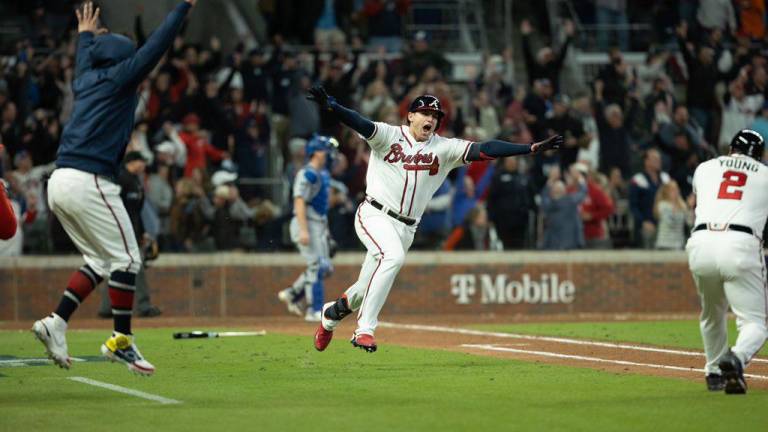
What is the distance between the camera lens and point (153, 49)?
10375 millimetres

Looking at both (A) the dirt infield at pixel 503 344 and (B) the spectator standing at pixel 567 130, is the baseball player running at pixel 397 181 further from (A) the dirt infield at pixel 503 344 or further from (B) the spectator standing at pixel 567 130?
(B) the spectator standing at pixel 567 130

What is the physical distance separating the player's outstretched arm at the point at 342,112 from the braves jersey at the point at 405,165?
14 centimetres

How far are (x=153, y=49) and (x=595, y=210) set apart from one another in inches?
537

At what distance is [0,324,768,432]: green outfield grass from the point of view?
8.80 metres

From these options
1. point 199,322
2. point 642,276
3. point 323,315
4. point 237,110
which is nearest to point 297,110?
point 237,110

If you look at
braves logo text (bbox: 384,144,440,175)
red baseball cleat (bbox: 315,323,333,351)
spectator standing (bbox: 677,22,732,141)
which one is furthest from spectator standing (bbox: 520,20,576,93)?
red baseball cleat (bbox: 315,323,333,351)

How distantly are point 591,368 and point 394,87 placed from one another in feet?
43.4

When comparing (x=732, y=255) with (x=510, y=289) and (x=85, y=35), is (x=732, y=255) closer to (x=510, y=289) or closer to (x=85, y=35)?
(x=85, y=35)

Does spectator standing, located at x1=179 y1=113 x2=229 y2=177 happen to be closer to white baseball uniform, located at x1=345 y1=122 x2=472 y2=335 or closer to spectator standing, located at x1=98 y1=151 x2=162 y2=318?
spectator standing, located at x1=98 y1=151 x2=162 y2=318

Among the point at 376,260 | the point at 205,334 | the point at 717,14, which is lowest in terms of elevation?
the point at 205,334

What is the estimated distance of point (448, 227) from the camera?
2283 cm

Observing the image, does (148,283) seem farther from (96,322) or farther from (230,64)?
(230,64)

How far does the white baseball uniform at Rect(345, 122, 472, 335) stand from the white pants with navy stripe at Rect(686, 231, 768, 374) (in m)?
3.12

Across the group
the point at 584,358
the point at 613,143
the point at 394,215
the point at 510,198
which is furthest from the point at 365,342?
the point at 613,143
